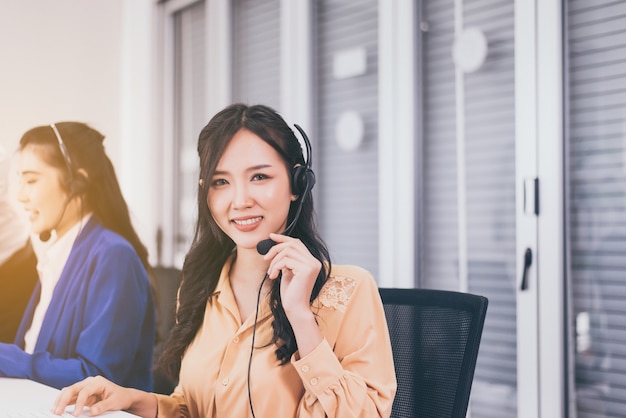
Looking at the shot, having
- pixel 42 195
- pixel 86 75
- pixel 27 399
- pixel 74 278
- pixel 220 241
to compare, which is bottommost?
pixel 27 399

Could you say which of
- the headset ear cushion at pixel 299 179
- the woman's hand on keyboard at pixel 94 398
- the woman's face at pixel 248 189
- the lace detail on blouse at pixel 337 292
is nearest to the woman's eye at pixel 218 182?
the woman's face at pixel 248 189

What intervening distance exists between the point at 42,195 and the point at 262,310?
2.40ft

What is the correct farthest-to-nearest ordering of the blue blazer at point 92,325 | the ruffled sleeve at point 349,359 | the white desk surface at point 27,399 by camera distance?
Answer: the blue blazer at point 92,325 < the white desk surface at point 27,399 < the ruffled sleeve at point 349,359

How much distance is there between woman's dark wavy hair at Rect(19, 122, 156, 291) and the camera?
63.6 inches

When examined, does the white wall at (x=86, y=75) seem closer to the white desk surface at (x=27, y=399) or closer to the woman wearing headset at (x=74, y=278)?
the woman wearing headset at (x=74, y=278)

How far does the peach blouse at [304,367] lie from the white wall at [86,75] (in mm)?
759

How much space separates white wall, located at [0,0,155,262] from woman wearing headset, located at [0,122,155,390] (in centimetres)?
5

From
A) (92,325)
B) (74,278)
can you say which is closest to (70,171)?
(74,278)

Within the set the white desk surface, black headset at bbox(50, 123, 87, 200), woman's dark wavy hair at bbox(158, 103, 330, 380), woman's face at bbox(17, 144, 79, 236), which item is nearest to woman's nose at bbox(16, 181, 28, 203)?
woman's face at bbox(17, 144, 79, 236)

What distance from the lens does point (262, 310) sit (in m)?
1.18

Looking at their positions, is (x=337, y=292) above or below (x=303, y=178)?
below

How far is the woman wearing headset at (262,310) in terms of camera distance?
106cm

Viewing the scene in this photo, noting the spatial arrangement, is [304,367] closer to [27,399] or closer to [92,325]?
[27,399]

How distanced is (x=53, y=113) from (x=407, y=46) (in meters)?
1.14
